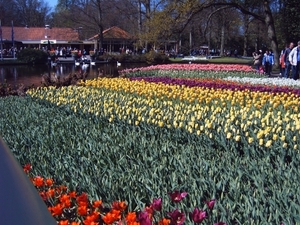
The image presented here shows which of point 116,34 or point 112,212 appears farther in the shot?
point 116,34

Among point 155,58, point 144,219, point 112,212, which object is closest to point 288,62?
point 112,212

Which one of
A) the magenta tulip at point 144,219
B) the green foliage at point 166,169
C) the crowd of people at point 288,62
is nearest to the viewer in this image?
the magenta tulip at point 144,219

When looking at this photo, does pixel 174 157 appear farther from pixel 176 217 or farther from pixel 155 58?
pixel 155 58

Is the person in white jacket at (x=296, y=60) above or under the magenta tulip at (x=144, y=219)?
above

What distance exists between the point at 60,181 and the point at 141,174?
28.1 inches

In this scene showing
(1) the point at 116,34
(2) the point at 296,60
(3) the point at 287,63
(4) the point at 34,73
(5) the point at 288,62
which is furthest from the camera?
(1) the point at 116,34

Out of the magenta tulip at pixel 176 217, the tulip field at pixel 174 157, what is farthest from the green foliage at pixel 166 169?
the magenta tulip at pixel 176 217

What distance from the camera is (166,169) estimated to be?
11.0 ft

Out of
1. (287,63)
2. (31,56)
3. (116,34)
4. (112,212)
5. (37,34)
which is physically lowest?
(112,212)

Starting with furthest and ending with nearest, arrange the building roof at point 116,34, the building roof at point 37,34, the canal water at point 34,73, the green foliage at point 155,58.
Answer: the building roof at point 116,34
the building roof at point 37,34
the green foliage at point 155,58
the canal water at point 34,73

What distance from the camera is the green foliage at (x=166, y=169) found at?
2576 millimetres

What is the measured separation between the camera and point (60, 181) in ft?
11.1

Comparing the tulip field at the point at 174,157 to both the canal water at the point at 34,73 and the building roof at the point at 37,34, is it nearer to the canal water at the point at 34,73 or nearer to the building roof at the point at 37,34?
the canal water at the point at 34,73

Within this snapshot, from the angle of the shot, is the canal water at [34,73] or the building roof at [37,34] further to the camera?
the building roof at [37,34]
